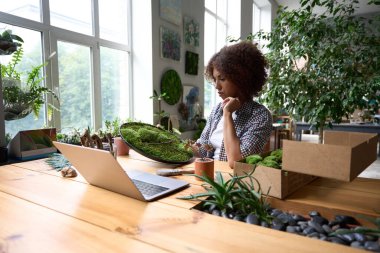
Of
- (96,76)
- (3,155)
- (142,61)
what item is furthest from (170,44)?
(3,155)

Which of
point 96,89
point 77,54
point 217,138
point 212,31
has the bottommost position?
point 217,138

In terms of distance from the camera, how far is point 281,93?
2.79 meters

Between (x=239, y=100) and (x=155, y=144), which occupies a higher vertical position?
(x=239, y=100)

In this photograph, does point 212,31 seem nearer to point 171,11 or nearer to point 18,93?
point 171,11

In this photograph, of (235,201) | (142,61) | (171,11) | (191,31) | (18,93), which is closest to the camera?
(235,201)

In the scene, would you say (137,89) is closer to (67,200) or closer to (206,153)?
(206,153)

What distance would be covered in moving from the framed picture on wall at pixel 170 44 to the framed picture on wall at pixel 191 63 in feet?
0.65

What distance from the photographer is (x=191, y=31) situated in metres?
3.80

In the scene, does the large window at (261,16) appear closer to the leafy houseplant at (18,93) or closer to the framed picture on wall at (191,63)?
the framed picture on wall at (191,63)

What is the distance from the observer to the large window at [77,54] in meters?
2.16

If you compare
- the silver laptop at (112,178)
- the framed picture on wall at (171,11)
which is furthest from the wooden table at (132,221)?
the framed picture on wall at (171,11)

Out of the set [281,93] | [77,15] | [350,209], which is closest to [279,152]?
[350,209]

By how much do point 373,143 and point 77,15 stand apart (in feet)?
8.67

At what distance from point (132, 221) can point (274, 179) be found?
0.45m
